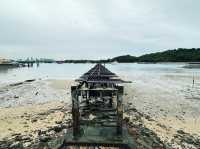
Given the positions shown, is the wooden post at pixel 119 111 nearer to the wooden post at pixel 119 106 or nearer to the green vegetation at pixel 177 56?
the wooden post at pixel 119 106

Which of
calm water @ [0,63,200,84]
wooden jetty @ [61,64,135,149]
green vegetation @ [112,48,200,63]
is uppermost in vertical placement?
green vegetation @ [112,48,200,63]

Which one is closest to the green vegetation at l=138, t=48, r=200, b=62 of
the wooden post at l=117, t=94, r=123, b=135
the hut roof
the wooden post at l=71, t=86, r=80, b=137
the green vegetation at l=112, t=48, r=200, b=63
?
the green vegetation at l=112, t=48, r=200, b=63

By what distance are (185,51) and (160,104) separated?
132160 mm

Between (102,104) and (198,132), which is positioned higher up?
(102,104)

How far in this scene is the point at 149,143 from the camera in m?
8.81

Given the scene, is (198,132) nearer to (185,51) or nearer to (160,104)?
(160,104)

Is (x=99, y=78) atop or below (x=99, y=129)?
atop

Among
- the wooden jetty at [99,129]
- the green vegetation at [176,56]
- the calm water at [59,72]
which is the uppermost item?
the green vegetation at [176,56]

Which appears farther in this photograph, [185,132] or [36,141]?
[185,132]

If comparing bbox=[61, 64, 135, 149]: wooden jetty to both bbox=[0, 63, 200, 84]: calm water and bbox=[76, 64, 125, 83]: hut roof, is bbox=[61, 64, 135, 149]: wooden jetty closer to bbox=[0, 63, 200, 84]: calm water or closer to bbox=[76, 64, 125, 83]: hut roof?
bbox=[76, 64, 125, 83]: hut roof

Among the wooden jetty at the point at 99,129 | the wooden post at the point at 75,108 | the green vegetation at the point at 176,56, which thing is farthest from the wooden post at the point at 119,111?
the green vegetation at the point at 176,56

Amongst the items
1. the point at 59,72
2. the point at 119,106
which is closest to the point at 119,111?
the point at 119,106

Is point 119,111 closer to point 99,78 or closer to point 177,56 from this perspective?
point 99,78

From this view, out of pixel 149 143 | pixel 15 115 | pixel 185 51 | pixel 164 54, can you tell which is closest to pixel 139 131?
pixel 149 143
